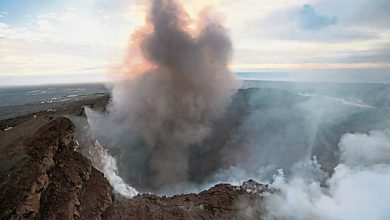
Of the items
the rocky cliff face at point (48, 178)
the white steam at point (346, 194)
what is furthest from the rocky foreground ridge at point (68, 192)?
the white steam at point (346, 194)

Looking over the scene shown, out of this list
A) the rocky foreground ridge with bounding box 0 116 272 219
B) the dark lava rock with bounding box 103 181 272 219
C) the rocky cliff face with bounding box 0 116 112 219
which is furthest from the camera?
the dark lava rock with bounding box 103 181 272 219

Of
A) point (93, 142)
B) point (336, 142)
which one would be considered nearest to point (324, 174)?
point (336, 142)

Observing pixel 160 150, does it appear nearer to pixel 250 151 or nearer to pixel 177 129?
pixel 177 129

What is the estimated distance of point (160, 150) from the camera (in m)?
37.5

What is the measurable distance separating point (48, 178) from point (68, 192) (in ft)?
4.28

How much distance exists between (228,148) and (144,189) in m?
11.8

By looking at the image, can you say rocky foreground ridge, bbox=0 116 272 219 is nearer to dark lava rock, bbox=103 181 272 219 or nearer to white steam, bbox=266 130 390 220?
dark lava rock, bbox=103 181 272 219

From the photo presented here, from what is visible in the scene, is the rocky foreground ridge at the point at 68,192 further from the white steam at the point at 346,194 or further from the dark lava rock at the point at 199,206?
the white steam at the point at 346,194

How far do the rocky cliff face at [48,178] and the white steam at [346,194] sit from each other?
36.0 feet

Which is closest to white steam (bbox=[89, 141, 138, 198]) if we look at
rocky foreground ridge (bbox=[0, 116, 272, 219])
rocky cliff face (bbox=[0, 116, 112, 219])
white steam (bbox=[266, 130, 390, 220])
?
rocky foreground ridge (bbox=[0, 116, 272, 219])

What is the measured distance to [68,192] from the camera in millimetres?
19031

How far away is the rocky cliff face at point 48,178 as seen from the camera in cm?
1650

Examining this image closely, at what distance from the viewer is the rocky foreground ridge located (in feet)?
55.5

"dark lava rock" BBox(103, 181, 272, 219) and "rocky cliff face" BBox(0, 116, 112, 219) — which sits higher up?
"rocky cliff face" BBox(0, 116, 112, 219)
